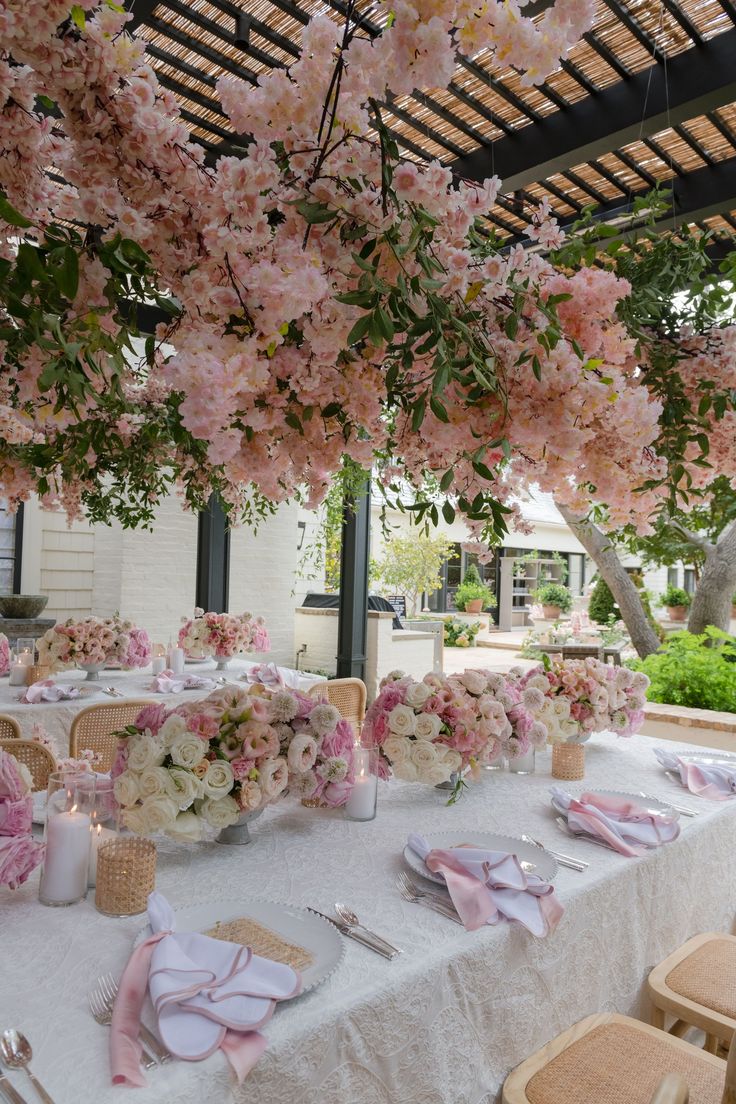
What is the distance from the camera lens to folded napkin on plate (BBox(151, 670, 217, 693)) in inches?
155

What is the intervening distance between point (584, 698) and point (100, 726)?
2043mm

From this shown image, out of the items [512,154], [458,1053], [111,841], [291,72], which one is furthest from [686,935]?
[512,154]

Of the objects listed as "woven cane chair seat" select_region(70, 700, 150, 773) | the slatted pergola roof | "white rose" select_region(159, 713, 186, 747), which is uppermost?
the slatted pergola roof

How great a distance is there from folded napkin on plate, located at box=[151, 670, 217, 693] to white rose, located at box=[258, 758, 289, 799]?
2535 mm

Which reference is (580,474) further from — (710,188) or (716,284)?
(710,188)

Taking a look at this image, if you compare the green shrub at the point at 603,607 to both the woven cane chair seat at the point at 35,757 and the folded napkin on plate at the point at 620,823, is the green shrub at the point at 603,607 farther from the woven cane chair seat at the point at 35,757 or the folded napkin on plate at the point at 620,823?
the woven cane chair seat at the point at 35,757

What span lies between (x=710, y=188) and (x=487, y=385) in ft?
8.00

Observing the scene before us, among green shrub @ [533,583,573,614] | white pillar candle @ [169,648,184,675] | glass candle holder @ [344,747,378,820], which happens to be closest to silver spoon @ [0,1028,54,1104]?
glass candle holder @ [344,747,378,820]

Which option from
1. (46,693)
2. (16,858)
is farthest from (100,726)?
(16,858)

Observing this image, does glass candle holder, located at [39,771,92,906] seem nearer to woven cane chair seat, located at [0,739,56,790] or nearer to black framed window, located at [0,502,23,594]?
woven cane chair seat, located at [0,739,56,790]

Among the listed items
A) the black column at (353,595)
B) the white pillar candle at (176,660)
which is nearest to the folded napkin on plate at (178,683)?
the white pillar candle at (176,660)

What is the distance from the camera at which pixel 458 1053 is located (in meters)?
1.25

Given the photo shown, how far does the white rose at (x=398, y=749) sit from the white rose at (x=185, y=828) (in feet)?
1.94

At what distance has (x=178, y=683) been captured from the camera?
158 inches
